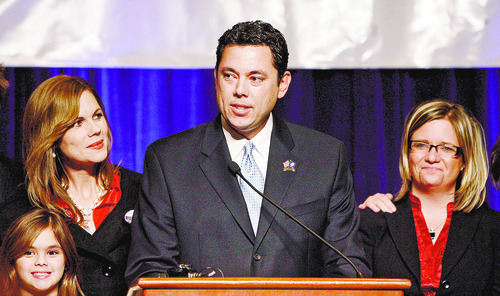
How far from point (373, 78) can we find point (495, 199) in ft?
3.11

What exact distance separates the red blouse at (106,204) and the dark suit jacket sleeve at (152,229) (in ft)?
1.30

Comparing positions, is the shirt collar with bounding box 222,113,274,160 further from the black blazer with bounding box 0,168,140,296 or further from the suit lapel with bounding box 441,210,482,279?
the suit lapel with bounding box 441,210,482,279

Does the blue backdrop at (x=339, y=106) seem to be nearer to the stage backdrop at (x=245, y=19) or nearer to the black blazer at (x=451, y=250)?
the stage backdrop at (x=245, y=19)

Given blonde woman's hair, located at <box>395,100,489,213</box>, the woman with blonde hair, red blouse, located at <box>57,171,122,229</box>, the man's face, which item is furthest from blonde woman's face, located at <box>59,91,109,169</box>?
blonde woman's hair, located at <box>395,100,489,213</box>

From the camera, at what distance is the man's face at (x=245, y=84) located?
88.9 inches

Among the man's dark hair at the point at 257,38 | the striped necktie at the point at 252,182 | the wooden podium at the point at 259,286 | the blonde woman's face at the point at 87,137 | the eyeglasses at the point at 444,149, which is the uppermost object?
the man's dark hair at the point at 257,38

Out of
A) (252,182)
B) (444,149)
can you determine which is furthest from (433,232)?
(252,182)

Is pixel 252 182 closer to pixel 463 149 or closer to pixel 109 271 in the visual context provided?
pixel 109 271

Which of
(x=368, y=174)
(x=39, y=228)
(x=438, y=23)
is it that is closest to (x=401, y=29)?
(x=438, y=23)

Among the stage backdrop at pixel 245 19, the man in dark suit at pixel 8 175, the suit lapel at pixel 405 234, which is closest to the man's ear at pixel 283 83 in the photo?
the suit lapel at pixel 405 234

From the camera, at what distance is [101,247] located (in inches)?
98.8

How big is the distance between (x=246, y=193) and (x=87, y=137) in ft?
2.54

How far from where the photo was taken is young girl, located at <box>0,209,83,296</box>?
2.48 meters

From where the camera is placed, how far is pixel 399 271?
2.45 meters
